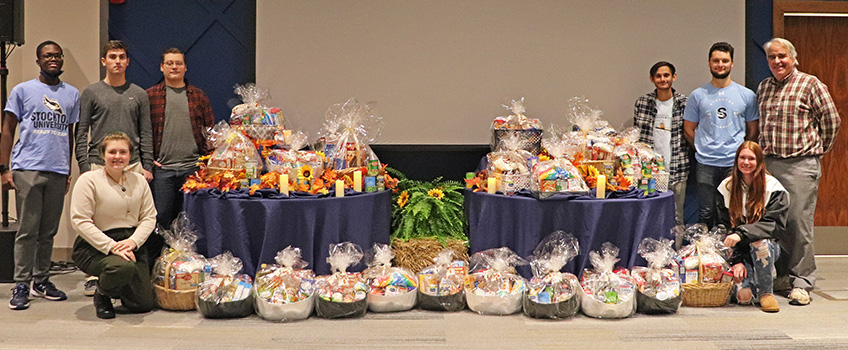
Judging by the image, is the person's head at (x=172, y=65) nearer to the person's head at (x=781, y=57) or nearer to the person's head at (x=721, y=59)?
the person's head at (x=721, y=59)

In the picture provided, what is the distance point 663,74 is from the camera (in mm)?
4820

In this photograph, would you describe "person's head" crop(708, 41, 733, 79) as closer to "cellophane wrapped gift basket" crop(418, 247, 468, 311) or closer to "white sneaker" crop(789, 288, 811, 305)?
"white sneaker" crop(789, 288, 811, 305)

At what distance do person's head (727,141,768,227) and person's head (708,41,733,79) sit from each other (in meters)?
0.74

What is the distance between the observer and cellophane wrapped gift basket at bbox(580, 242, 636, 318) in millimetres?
3730

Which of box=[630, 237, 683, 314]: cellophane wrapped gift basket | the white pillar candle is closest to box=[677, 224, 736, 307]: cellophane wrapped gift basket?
box=[630, 237, 683, 314]: cellophane wrapped gift basket

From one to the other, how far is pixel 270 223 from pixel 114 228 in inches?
32.6

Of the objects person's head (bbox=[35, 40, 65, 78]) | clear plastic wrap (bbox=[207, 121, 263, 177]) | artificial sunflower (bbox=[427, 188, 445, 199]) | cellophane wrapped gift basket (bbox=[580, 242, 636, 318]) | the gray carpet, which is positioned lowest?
the gray carpet

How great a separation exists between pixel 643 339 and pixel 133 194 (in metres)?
2.72

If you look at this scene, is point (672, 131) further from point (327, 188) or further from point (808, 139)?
point (327, 188)

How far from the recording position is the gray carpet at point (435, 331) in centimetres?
333

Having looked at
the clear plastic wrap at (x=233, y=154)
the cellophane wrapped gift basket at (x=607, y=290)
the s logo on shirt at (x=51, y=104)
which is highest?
the s logo on shirt at (x=51, y=104)

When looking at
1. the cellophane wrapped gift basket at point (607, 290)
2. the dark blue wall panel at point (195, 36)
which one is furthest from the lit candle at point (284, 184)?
the cellophane wrapped gift basket at point (607, 290)

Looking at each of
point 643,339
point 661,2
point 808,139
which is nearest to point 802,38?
point 661,2

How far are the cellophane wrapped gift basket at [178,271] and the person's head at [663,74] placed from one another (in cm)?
312
